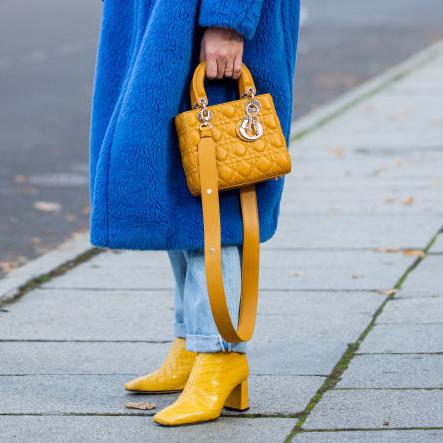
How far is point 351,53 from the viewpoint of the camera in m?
20.8

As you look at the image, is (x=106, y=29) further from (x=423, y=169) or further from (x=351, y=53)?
(x=351, y=53)

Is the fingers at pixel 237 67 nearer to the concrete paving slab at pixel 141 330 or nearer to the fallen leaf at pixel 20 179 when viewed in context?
the concrete paving slab at pixel 141 330

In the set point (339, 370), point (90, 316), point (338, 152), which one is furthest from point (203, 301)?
point (338, 152)

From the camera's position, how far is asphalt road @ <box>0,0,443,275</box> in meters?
8.16

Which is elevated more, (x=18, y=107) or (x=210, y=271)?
(x=18, y=107)

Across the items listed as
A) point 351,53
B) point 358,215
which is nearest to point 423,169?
point 358,215

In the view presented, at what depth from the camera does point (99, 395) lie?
411 centimetres

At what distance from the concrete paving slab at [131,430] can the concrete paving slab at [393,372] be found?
0.48 meters

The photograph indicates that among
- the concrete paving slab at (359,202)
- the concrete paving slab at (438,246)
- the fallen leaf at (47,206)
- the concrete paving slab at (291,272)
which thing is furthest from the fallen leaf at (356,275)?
the fallen leaf at (47,206)

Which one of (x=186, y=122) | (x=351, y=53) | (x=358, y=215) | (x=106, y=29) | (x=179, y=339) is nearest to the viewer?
(x=186, y=122)

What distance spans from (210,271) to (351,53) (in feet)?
Answer: 57.3

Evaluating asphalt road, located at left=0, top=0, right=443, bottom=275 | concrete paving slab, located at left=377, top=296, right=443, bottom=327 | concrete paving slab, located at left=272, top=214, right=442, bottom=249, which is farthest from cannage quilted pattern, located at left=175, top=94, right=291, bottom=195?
asphalt road, located at left=0, top=0, right=443, bottom=275

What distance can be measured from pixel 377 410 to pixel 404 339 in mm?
894

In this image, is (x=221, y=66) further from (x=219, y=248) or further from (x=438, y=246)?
(x=438, y=246)
